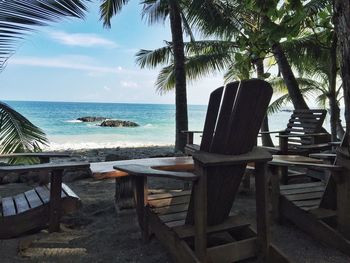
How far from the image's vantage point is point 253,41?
3.38 meters

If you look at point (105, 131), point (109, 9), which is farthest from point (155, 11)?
point (105, 131)

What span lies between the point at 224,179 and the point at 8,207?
224 cm

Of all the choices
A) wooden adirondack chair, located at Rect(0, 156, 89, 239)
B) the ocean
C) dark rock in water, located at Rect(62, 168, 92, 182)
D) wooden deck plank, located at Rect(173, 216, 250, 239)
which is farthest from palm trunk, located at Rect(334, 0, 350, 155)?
the ocean

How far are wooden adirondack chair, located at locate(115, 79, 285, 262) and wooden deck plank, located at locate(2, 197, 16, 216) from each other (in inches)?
54.3

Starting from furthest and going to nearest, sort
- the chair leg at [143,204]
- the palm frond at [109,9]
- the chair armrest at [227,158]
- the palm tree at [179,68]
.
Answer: the palm frond at [109,9], the palm tree at [179,68], the chair leg at [143,204], the chair armrest at [227,158]

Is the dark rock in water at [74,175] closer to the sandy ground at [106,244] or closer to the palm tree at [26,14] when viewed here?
the sandy ground at [106,244]

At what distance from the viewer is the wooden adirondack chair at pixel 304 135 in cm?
593

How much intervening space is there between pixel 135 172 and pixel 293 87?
7.20 m

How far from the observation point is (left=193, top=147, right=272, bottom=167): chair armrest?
212 cm

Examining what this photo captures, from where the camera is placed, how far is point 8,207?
133 inches

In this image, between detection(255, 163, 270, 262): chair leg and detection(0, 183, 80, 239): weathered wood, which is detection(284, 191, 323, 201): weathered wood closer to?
detection(255, 163, 270, 262): chair leg

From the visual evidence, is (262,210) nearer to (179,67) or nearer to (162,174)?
(162,174)

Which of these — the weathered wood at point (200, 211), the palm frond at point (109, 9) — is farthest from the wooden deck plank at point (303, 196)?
the palm frond at point (109, 9)

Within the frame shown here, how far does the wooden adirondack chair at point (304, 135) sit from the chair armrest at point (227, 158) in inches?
146
